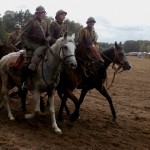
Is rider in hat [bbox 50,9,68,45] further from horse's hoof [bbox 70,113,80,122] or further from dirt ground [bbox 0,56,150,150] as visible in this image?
dirt ground [bbox 0,56,150,150]

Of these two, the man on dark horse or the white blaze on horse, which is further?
the man on dark horse

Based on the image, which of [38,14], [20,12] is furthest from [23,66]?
[20,12]

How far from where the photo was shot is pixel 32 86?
30.2 feet

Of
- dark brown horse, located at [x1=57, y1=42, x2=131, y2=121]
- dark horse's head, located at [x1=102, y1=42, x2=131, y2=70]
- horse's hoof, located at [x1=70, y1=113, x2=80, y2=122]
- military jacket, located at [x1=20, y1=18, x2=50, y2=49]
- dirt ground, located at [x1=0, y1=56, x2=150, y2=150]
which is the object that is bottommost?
dirt ground, located at [x1=0, y1=56, x2=150, y2=150]

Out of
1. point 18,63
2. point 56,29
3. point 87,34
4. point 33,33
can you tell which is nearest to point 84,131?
point 18,63

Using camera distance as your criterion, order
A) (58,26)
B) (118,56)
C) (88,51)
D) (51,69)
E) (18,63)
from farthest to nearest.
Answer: (118,56)
(58,26)
(88,51)
(18,63)
(51,69)

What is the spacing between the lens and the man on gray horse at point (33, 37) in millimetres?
9133

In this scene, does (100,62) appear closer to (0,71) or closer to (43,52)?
(43,52)

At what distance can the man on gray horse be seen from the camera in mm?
9133

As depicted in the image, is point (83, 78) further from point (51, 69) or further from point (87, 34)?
point (51, 69)

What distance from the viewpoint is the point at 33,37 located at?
9.44m

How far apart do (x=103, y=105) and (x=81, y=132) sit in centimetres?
463

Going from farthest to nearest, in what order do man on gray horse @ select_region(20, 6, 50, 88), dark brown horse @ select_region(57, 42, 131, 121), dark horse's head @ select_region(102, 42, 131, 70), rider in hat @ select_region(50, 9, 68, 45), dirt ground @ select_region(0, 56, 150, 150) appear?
dark horse's head @ select_region(102, 42, 131, 70), rider in hat @ select_region(50, 9, 68, 45), dark brown horse @ select_region(57, 42, 131, 121), man on gray horse @ select_region(20, 6, 50, 88), dirt ground @ select_region(0, 56, 150, 150)

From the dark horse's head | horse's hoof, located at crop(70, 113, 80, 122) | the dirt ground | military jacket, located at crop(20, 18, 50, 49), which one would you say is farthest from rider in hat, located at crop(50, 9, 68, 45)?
the dirt ground
